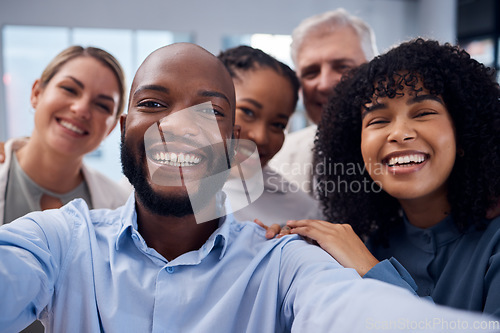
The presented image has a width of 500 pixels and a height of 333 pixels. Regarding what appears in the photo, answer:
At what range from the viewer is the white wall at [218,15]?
245 cm

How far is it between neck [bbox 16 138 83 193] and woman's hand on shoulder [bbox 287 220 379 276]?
84cm

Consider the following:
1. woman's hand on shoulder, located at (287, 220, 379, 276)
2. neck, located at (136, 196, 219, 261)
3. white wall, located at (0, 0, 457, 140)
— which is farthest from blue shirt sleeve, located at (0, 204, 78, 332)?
white wall, located at (0, 0, 457, 140)

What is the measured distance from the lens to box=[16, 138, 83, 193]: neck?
1421 mm

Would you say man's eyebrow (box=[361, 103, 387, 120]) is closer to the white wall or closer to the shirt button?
the shirt button

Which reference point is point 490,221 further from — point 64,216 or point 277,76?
point 64,216

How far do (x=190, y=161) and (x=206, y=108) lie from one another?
104 mm

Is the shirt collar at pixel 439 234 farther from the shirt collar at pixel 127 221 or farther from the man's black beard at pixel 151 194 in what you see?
the shirt collar at pixel 127 221

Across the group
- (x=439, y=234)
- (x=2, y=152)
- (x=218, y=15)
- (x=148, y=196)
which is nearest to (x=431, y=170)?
(x=439, y=234)

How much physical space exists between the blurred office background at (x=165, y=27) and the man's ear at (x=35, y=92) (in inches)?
5.1

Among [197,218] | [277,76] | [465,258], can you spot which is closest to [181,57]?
[197,218]

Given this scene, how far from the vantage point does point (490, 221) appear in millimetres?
1025
